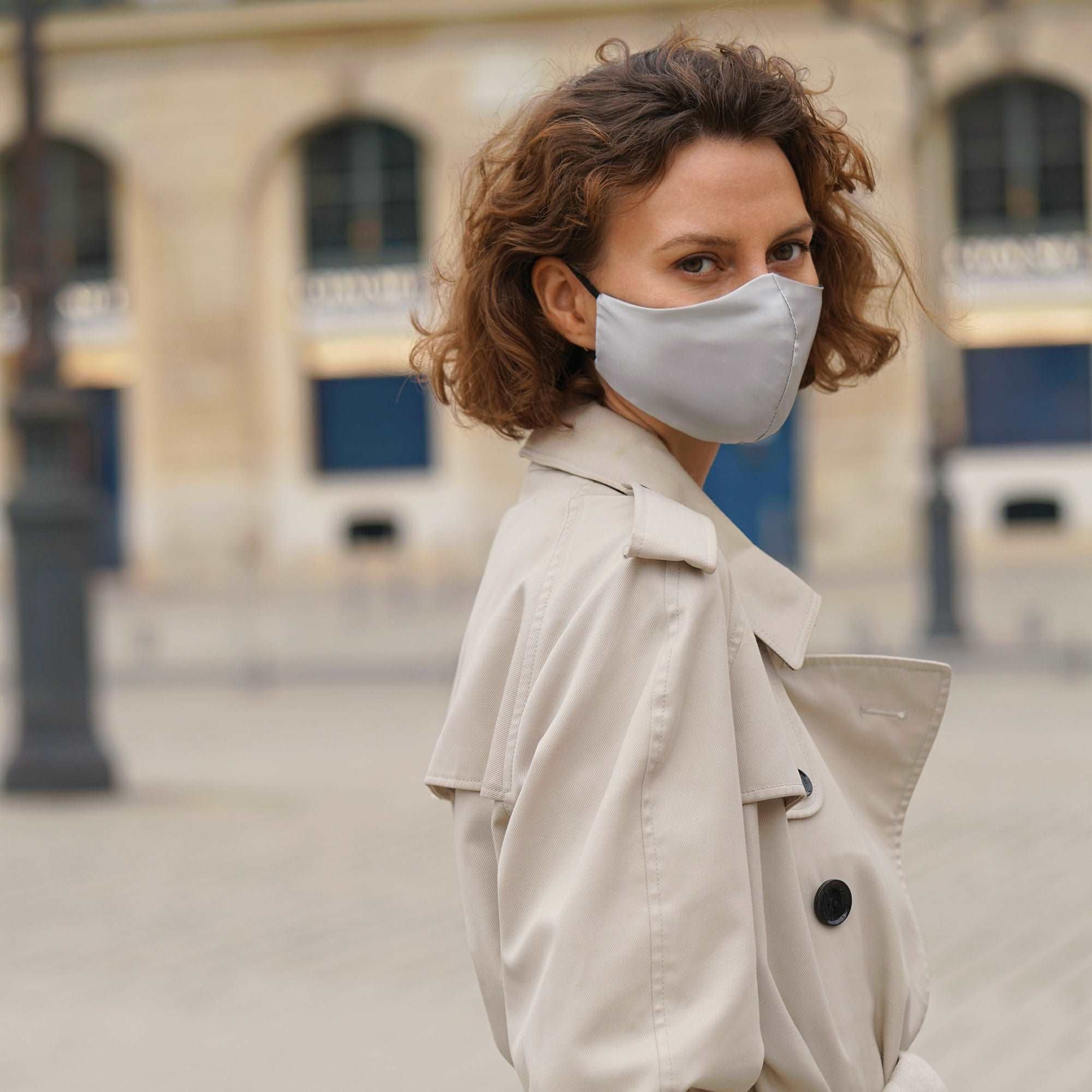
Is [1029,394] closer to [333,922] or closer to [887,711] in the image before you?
[333,922]

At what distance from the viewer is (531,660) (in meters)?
1.71

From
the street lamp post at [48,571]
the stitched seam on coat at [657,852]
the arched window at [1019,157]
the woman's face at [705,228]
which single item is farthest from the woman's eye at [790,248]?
the arched window at [1019,157]

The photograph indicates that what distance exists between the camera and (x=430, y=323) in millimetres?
2344

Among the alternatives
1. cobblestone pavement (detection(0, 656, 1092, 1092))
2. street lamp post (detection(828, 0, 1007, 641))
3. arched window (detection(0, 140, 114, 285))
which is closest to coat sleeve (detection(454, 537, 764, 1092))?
cobblestone pavement (detection(0, 656, 1092, 1092))

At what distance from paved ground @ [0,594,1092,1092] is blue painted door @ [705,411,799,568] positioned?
49.0 ft

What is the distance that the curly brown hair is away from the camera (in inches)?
71.7

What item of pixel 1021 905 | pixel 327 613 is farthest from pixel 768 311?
pixel 327 613

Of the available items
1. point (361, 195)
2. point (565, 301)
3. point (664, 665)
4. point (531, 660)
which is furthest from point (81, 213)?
point (664, 665)

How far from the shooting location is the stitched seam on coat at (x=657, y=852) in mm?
1532

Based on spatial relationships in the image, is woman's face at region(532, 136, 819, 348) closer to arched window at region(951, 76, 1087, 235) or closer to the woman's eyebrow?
the woman's eyebrow

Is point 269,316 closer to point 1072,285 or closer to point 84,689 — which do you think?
point 1072,285

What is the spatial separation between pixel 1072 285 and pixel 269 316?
1206cm

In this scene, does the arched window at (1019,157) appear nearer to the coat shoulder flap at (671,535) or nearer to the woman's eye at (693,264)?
the woman's eye at (693,264)

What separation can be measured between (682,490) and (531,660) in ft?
0.99
